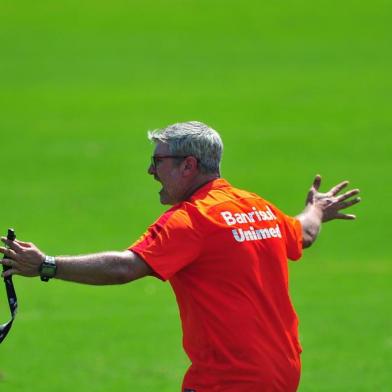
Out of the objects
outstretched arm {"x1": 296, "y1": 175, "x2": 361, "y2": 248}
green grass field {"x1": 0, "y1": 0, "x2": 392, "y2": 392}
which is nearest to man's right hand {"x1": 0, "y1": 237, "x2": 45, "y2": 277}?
outstretched arm {"x1": 296, "y1": 175, "x2": 361, "y2": 248}

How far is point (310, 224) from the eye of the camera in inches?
307

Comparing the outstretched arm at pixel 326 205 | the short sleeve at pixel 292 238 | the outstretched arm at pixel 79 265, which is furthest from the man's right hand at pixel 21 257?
the outstretched arm at pixel 326 205

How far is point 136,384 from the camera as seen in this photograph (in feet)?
38.0

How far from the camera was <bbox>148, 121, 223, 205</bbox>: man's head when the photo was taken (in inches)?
267

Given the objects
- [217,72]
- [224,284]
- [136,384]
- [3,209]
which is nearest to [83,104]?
[217,72]

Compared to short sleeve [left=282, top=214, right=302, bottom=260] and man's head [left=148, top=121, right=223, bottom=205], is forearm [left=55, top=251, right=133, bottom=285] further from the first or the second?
short sleeve [left=282, top=214, right=302, bottom=260]

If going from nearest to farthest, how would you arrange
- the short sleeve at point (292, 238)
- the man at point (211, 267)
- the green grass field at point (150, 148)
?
the man at point (211, 267) < the short sleeve at point (292, 238) < the green grass field at point (150, 148)

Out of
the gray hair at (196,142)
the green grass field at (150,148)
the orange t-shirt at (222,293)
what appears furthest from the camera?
the green grass field at (150,148)

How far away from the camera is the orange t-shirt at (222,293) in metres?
6.49

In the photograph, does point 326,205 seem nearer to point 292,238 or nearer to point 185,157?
point 292,238

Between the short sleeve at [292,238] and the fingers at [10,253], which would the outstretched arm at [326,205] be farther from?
the fingers at [10,253]

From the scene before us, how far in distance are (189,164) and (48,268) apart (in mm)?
1004

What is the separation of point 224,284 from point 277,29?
99.8 ft

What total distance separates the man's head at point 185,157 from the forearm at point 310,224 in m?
1.02
